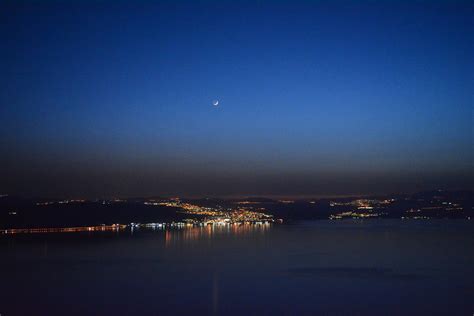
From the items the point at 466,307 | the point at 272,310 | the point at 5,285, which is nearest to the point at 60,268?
the point at 5,285

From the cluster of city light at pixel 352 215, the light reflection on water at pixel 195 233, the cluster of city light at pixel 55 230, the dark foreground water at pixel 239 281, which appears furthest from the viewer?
the cluster of city light at pixel 352 215

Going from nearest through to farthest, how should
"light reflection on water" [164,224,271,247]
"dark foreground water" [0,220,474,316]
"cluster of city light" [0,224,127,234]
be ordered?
"dark foreground water" [0,220,474,316] < "light reflection on water" [164,224,271,247] < "cluster of city light" [0,224,127,234]

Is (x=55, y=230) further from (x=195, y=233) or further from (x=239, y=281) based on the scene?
(x=239, y=281)

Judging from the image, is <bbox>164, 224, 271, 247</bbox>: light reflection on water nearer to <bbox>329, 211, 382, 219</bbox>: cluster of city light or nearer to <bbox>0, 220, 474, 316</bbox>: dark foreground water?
<bbox>0, 220, 474, 316</bbox>: dark foreground water

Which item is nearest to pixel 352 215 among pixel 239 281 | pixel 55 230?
pixel 55 230

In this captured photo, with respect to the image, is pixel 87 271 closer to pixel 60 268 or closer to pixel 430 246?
pixel 60 268

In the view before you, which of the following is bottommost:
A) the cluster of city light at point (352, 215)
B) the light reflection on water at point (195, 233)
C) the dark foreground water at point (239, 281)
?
the cluster of city light at point (352, 215)

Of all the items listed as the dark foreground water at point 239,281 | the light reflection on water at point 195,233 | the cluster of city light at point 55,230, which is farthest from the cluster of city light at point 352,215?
the dark foreground water at point 239,281

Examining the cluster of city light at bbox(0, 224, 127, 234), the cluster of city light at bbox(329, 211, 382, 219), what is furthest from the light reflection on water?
the cluster of city light at bbox(329, 211, 382, 219)

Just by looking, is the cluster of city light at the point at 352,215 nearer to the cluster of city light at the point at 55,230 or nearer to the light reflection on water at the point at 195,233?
the cluster of city light at the point at 55,230
